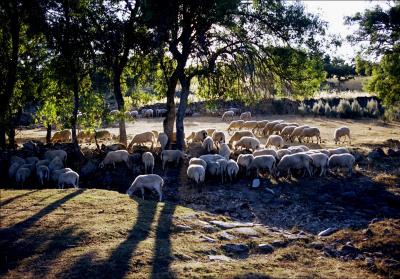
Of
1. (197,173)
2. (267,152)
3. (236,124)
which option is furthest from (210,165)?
(236,124)

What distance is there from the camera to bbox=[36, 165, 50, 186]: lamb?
15.6 meters

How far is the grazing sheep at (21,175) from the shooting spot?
15.4m

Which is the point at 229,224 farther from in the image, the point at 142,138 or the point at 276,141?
the point at 142,138

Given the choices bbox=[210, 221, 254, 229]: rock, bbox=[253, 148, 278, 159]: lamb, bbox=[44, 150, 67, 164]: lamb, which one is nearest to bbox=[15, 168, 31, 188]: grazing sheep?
bbox=[44, 150, 67, 164]: lamb

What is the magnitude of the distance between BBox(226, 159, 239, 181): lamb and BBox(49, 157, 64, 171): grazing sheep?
6097 mm

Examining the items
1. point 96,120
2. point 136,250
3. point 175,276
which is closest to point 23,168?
point 96,120

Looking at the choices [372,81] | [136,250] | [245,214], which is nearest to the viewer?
[136,250]

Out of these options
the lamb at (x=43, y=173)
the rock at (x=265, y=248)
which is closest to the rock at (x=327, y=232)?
Answer: the rock at (x=265, y=248)

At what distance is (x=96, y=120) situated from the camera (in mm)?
19156

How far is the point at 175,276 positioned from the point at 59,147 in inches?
563

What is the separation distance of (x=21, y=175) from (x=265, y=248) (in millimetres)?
9787

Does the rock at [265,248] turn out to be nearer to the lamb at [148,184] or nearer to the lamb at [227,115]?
the lamb at [148,184]

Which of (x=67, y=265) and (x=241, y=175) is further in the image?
(x=241, y=175)

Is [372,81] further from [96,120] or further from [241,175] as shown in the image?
[96,120]
